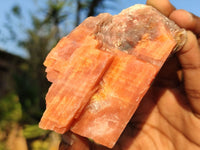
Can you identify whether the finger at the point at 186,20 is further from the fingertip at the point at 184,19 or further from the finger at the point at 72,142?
the finger at the point at 72,142


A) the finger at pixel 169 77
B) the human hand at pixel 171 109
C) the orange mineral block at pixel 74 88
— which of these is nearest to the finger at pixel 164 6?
the human hand at pixel 171 109

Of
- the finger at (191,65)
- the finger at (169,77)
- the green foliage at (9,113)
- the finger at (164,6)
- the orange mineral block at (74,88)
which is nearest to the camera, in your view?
the orange mineral block at (74,88)

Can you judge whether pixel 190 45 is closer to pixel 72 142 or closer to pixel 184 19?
pixel 184 19

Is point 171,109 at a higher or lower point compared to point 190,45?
lower

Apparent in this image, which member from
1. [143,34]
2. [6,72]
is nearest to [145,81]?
[143,34]

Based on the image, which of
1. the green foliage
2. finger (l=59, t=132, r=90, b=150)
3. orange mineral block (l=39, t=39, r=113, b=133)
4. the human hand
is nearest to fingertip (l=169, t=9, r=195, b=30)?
the human hand

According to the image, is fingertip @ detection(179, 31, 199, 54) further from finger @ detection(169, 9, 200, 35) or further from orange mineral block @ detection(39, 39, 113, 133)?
orange mineral block @ detection(39, 39, 113, 133)

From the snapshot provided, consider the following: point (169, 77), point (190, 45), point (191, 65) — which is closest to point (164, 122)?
point (169, 77)
